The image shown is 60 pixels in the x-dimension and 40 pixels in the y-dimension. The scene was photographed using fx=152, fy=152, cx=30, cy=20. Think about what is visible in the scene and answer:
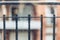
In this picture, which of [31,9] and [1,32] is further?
[31,9]

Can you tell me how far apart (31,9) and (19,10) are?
13cm

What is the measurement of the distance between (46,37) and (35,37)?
117 mm

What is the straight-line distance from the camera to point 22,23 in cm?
156

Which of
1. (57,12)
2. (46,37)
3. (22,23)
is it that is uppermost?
(57,12)

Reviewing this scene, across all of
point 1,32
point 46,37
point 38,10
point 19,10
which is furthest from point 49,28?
point 1,32

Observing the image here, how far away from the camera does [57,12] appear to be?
1.54 m

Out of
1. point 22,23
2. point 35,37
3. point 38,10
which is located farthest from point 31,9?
point 35,37

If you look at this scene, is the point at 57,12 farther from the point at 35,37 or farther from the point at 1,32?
the point at 1,32

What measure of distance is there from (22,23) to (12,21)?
0.10 m

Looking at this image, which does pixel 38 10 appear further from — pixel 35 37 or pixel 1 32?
pixel 1 32

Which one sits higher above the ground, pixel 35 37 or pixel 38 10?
pixel 38 10

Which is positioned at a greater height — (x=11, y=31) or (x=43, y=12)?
(x=43, y=12)

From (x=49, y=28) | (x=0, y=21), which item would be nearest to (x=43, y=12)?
(x=49, y=28)

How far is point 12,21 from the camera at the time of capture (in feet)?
5.12
